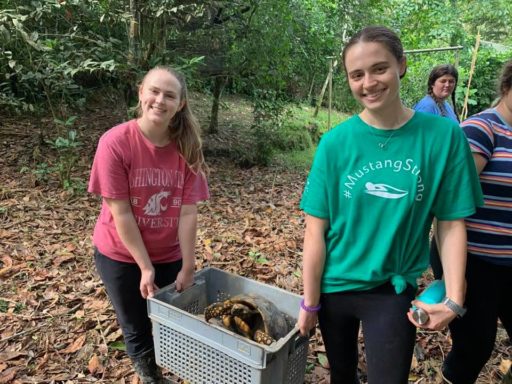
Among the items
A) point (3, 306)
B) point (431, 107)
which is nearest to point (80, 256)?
point (3, 306)

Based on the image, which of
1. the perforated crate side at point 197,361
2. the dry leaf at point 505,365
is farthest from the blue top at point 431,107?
the perforated crate side at point 197,361

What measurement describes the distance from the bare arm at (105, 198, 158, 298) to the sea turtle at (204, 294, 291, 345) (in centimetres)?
36

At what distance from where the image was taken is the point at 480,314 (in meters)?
1.91

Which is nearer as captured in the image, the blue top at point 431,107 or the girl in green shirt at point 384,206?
the girl in green shirt at point 384,206

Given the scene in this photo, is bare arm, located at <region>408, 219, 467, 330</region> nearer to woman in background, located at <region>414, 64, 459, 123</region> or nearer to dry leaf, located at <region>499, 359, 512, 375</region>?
dry leaf, located at <region>499, 359, 512, 375</region>

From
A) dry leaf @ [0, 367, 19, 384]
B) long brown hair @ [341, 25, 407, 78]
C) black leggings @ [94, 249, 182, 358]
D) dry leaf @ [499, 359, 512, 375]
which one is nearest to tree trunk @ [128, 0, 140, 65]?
black leggings @ [94, 249, 182, 358]

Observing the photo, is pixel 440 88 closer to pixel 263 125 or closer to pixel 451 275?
pixel 451 275

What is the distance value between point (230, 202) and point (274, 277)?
207 centimetres

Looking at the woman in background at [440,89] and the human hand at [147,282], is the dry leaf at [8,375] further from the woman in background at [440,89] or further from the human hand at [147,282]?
the woman in background at [440,89]

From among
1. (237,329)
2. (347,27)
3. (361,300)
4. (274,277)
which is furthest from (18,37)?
(347,27)

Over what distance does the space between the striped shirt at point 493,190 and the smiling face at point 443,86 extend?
2639 mm

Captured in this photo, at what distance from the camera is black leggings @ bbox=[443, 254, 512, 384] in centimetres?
187

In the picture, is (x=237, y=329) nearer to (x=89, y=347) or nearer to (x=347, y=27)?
(x=89, y=347)

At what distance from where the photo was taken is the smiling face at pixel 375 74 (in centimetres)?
149
